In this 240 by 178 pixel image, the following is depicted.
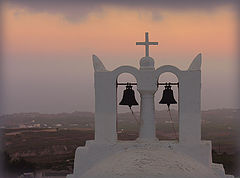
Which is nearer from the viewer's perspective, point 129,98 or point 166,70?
point 166,70

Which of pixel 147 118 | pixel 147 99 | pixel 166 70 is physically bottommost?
pixel 147 118

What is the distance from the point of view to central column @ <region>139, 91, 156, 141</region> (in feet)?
47.3

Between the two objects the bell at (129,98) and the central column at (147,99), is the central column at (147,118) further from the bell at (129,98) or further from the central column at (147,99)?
the bell at (129,98)

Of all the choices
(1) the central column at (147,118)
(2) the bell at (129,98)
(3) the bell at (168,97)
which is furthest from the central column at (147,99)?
(3) the bell at (168,97)

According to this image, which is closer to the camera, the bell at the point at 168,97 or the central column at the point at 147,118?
the central column at the point at 147,118

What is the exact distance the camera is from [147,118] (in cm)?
1449

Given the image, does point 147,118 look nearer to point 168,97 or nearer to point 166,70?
point 168,97

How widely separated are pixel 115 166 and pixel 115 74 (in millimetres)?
3741

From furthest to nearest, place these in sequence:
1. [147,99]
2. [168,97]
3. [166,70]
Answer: [168,97] → [147,99] → [166,70]

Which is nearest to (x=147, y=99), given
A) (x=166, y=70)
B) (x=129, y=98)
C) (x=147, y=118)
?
(x=147, y=118)

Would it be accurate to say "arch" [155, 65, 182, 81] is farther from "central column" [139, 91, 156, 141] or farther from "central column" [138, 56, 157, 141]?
"central column" [139, 91, 156, 141]

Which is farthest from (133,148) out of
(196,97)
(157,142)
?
(196,97)

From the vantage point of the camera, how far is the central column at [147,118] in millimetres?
14406

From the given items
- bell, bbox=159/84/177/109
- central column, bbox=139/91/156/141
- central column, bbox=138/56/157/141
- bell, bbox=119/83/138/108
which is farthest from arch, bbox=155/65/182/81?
bell, bbox=119/83/138/108
